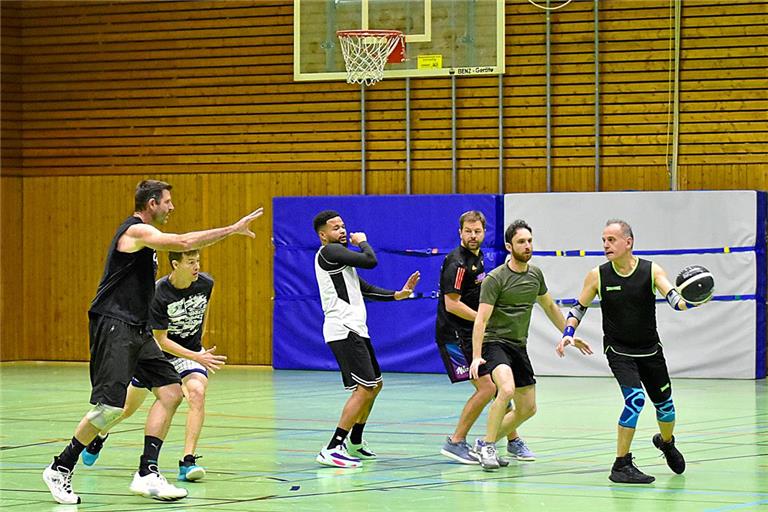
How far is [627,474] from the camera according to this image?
9789 millimetres

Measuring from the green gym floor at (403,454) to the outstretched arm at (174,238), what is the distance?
5.77 ft

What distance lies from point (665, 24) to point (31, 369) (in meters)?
12.4

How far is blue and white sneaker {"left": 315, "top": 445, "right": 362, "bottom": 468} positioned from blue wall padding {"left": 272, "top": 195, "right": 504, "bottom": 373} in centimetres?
1008

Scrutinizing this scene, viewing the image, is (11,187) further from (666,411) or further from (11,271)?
(666,411)

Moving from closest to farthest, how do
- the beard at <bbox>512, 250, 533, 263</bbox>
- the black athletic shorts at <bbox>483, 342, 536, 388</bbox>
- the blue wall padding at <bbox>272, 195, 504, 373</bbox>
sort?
1. the beard at <bbox>512, 250, 533, 263</bbox>
2. the black athletic shorts at <bbox>483, 342, 536, 388</bbox>
3. the blue wall padding at <bbox>272, 195, 504, 373</bbox>

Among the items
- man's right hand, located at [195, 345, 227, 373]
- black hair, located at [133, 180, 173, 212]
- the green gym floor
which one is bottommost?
the green gym floor

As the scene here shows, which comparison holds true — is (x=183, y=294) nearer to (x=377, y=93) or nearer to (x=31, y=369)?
(x=377, y=93)

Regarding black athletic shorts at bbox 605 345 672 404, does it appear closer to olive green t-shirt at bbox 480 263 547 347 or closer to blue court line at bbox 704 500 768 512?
olive green t-shirt at bbox 480 263 547 347

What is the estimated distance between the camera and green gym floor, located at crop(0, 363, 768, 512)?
9.04 meters

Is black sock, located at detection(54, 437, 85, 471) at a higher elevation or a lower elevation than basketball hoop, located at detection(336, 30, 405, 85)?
lower

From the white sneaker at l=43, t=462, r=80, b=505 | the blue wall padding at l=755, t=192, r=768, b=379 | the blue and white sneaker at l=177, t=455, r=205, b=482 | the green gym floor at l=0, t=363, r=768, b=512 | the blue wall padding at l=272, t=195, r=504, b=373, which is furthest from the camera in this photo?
the blue wall padding at l=272, t=195, r=504, b=373

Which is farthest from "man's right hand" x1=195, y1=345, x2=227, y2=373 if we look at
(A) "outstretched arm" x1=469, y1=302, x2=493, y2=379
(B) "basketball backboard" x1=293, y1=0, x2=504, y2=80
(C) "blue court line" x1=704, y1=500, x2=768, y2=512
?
(B) "basketball backboard" x1=293, y1=0, x2=504, y2=80

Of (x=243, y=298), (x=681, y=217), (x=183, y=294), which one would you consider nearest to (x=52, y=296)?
(x=243, y=298)

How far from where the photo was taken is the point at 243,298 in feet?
Result: 76.2
